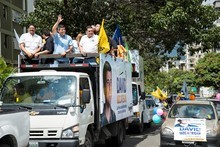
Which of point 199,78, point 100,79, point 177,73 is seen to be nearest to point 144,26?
point 100,79

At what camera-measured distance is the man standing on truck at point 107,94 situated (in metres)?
10.1

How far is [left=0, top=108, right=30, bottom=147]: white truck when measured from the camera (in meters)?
6.28

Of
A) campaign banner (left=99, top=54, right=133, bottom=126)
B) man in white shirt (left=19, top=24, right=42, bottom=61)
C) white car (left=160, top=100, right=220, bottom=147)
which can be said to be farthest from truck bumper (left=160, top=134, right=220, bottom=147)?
man in white shirt (left=19, top=24, right=42, bottom=61)

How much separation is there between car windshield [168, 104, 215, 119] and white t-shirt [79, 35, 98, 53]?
3208mm

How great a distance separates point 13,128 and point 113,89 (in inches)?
185

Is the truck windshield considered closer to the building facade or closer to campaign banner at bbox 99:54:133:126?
campaign banner at bbox 99:54:133:126

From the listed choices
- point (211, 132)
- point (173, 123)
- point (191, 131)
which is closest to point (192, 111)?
point (173, 123)

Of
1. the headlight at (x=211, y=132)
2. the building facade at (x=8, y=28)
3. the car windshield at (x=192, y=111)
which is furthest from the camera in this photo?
the building facade at (x=8, y=28)

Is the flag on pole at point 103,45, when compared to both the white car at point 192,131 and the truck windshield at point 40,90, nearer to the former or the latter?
the truck windshield at point 40,90

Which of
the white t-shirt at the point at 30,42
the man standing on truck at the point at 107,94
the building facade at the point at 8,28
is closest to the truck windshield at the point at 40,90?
the man standing on truck at the point at 107,94

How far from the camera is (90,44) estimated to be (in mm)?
10828

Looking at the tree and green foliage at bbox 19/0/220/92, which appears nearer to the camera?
green foliage at bbox 19/0/220/92

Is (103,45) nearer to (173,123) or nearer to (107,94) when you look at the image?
(107,94)

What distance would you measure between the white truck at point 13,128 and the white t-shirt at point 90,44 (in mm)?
3999
